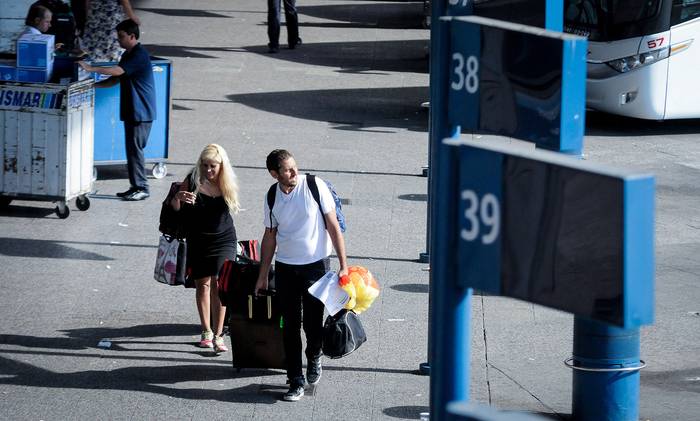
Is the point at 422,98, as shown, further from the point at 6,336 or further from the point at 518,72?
the point at 518,72

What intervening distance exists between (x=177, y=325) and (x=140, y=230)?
9.15 ft

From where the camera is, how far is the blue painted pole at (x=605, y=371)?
22.7ft

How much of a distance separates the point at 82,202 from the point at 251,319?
487 cm

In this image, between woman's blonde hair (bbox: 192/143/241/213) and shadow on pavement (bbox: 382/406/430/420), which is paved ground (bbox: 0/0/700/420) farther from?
woman's blonde hair (bbox: 192/143/241/213)

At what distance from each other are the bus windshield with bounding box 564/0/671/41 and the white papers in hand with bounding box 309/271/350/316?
10.7 meters

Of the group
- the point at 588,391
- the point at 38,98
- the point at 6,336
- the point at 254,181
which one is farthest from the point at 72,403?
the point at 254,181

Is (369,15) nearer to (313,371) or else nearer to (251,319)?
(251,319)

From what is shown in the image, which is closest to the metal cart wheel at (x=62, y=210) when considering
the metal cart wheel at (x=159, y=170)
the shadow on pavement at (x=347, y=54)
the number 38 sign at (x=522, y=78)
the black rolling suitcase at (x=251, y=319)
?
the metal cart wheel at (x=159, y=170)

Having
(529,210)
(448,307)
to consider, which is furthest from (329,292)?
(529,210)

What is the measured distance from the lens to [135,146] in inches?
504

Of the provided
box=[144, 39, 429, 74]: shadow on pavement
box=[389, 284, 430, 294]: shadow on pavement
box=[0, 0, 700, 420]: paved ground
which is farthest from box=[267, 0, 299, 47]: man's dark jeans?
box=[389, 284, 430, 294]: shadow on pavement

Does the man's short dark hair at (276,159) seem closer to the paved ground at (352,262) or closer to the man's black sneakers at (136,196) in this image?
the paved ground at (352,262)

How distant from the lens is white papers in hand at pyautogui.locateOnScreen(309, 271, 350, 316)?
25.4 feet

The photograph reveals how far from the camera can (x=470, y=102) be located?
5.18 m
